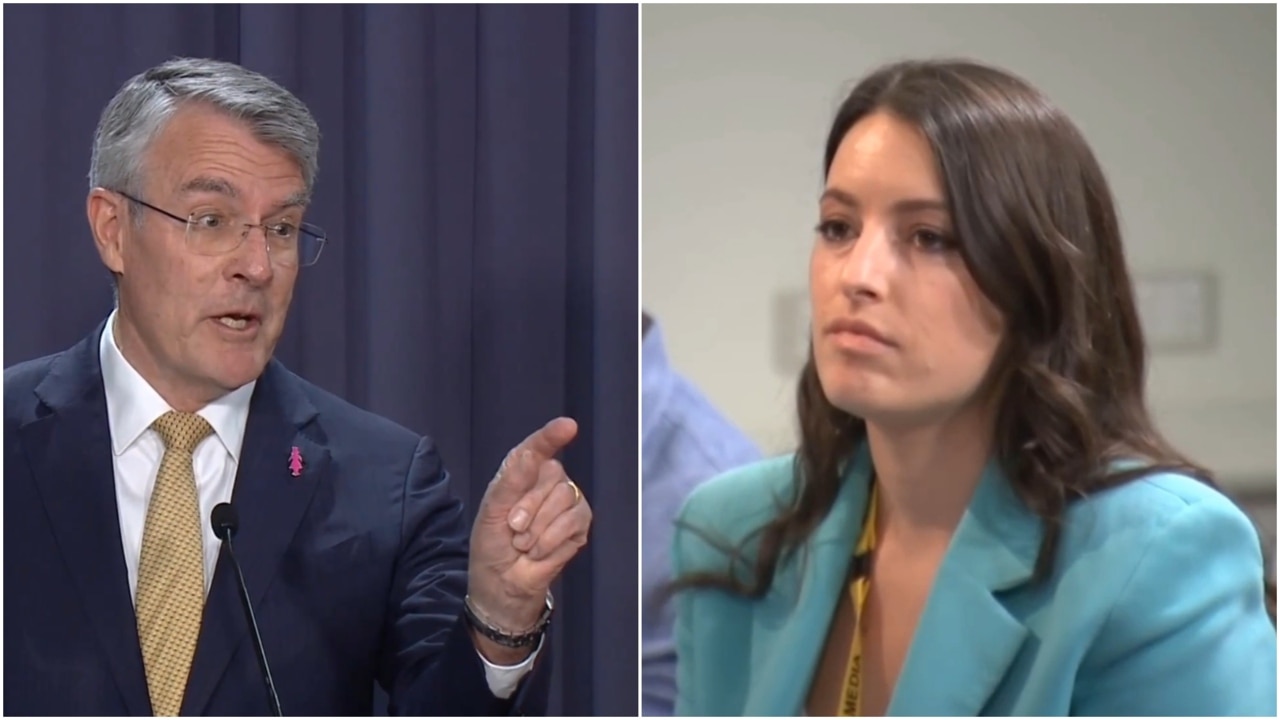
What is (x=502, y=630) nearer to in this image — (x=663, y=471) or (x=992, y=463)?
(x=663, y=471)

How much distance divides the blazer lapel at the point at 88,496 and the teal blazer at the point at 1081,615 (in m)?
0.75

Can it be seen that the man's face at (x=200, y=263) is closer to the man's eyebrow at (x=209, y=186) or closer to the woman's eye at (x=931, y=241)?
the man's eyebrow at (x=209, y=186)

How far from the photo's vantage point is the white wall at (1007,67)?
1.68 m

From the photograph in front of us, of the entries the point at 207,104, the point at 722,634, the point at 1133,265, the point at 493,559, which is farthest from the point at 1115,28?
the point at 207,104

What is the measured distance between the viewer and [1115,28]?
5.78 ft

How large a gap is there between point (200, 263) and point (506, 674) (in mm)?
605

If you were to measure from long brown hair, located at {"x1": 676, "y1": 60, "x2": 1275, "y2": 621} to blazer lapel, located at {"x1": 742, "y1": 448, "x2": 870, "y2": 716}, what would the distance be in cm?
18

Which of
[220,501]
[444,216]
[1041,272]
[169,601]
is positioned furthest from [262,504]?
[1041,272]

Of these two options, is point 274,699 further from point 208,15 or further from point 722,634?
point 208,15

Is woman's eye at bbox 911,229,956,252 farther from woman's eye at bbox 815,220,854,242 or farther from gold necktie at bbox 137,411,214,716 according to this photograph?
gold necktie at bbox 137,411,214,716

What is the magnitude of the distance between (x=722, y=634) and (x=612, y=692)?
9.1 inches

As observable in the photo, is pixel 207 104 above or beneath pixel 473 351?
above

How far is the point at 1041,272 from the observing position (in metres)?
1.51

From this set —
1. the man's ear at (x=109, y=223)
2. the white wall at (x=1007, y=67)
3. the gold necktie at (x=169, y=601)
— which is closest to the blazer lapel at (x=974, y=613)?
the white wall at (x=1007, y=67)
